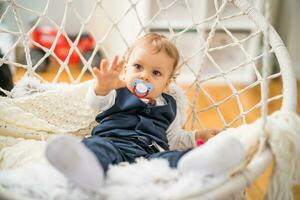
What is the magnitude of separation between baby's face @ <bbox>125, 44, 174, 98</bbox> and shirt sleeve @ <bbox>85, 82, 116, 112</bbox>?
0.05 m

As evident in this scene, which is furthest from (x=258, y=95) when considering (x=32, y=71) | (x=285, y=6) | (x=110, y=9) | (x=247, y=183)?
(x=247, y=183)

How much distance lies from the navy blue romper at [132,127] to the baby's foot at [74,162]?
16cm

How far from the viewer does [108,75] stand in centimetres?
87

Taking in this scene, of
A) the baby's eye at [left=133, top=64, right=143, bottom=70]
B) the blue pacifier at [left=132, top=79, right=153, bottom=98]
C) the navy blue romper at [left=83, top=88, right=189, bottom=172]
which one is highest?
the baby's eye at [left=133, top=64, right=143, bottom=70]

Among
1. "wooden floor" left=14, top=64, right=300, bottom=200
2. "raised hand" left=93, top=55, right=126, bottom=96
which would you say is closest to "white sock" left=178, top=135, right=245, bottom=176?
"raised hand" left=93, top=55, right=126, bottom=96

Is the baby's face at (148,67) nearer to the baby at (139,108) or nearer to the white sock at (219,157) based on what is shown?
the baby at (139,108)

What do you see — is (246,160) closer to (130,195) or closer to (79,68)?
(130,195)

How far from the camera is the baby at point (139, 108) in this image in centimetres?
85

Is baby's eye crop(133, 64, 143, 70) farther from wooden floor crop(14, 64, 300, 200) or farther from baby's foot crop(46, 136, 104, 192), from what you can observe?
wooden floor crop(14, 64, 300, 200)

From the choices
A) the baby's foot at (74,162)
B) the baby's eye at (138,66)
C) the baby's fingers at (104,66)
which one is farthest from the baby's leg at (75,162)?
the baby's eye at (138,66)

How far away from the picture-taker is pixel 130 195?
648 mm

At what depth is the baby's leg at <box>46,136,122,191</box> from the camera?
0.63m

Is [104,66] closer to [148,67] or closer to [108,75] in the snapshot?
[108,75]

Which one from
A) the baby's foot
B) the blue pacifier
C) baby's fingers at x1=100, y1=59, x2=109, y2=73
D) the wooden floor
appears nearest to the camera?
the baby's foot
